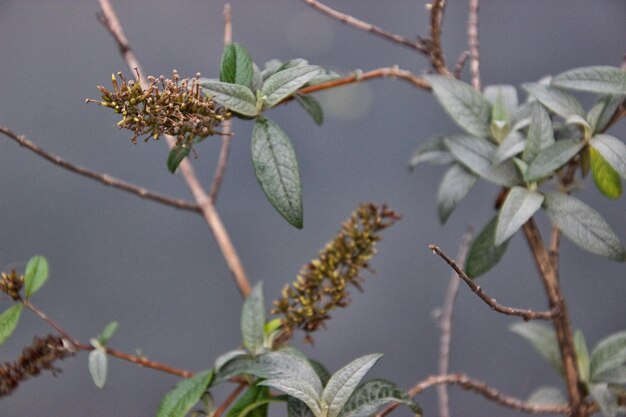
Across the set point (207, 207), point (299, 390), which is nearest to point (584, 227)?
point (299, 390)

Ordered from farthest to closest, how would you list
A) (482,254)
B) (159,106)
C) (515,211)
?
1. (482,254)
2. (515,211)
3. (159,106)

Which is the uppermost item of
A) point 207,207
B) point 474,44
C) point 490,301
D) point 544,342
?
point 474,44

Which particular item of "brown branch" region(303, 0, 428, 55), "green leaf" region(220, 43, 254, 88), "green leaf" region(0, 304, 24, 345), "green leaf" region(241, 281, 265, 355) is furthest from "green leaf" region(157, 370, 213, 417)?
"brown branch" region(303, 0, 428, 55)

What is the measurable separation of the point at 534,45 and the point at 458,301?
0.51 m

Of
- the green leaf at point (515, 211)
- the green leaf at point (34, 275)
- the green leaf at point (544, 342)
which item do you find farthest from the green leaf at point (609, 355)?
the green leaf at point (34, 275)

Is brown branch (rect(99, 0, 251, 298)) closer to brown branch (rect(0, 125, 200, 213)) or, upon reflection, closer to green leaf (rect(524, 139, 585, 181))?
brown branch (rect(0, 125, 200, 213))

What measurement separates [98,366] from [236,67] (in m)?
0.28

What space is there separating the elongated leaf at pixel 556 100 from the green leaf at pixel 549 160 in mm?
32

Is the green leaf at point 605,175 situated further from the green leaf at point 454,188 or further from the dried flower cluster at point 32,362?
the dried flower cluster at point 32,362

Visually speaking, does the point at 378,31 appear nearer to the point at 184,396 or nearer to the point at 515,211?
the point at 515,211

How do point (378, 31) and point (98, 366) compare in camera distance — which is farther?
point (378, 31)

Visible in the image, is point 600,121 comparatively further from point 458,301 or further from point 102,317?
point 102,317

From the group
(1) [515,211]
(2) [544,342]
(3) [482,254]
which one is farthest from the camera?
(2) [544,342]

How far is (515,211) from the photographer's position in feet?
1.94
